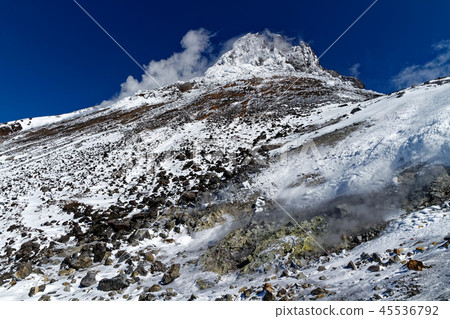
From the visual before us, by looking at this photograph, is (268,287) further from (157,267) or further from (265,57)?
(265,57)

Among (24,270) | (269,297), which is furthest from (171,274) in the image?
(24,270)

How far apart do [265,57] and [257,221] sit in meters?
103

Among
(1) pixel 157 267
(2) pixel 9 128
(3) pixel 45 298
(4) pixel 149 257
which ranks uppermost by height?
(2) pixel 9 128

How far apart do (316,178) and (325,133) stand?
599 cm

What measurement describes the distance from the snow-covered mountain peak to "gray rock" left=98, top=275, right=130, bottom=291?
85.6 metres

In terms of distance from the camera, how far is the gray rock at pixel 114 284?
7543 mm

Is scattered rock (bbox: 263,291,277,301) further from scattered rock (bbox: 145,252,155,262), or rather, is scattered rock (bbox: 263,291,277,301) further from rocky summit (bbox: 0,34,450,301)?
scattered rock (bbox: 145,252,155,262)

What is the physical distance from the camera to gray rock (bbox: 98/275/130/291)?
7.54m

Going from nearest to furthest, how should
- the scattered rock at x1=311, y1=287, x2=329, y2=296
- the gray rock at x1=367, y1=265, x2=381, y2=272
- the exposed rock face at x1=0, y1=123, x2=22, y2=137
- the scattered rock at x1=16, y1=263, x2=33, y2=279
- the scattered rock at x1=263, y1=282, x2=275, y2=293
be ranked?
the scattered rock at x1=311, y1=287, x2=329, y2=296 < the gray rock at x1=367, y1=265, x2=381, y2=272 < the scattered rock at x1=263, y1=282, x2=275, y2=293 < the scattered rock at x1=16, y1=263, x2=33, y2=279 < the exposed rock face at x1=0, y1=123, x2=22, y2=137

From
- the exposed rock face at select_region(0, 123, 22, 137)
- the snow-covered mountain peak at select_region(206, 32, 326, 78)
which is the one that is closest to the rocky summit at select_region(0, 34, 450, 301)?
the exposed rock face at select_region(0, 123, 22, 137)

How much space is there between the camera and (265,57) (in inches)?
3925

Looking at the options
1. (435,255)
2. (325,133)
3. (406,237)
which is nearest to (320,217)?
(406,237)

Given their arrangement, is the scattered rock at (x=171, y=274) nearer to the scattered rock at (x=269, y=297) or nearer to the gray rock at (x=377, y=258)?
the scattered rock at (x=269, y=297)

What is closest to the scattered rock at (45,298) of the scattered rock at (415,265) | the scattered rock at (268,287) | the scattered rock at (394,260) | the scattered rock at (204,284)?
the scattered rock at (204,284)
